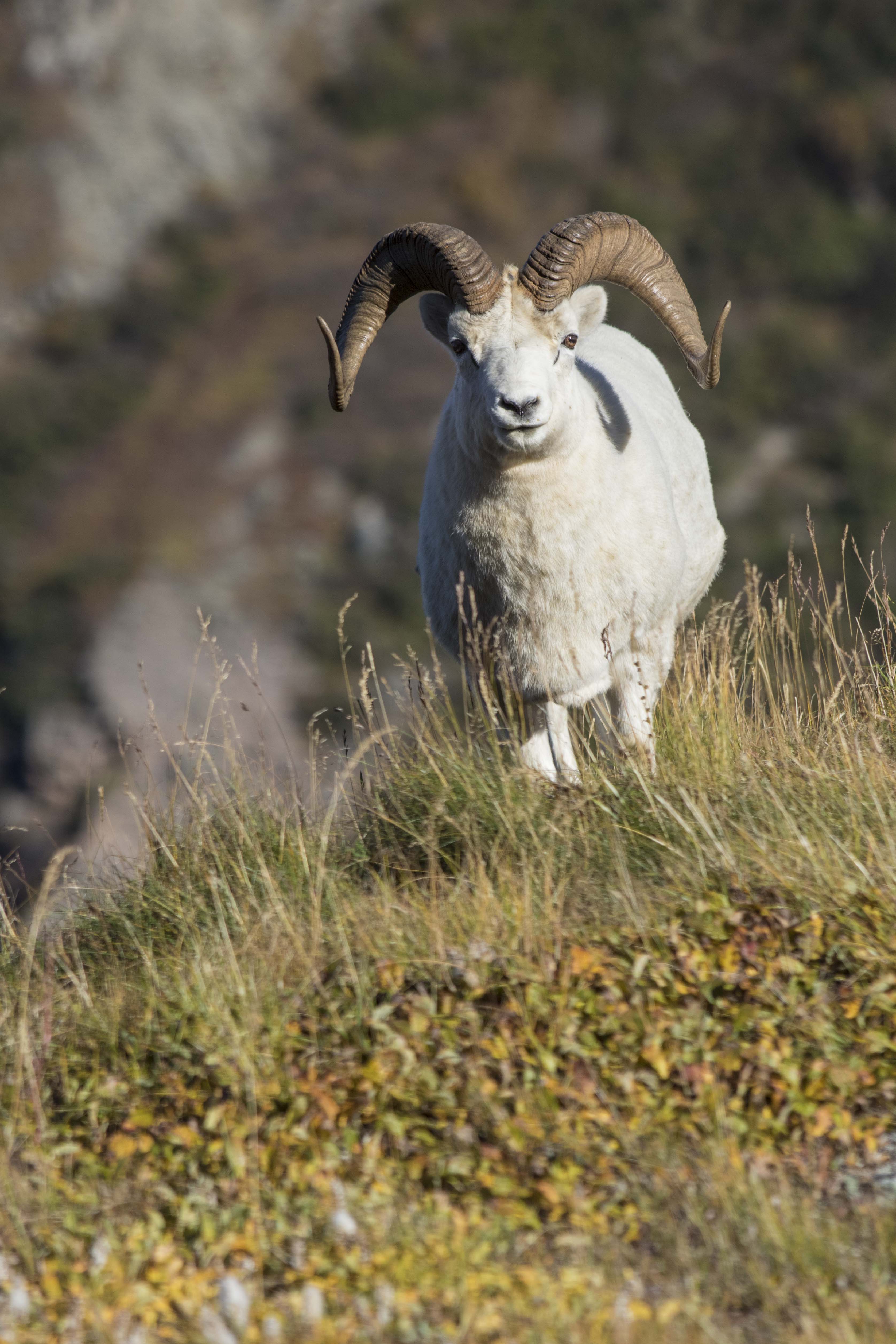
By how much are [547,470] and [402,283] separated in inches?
48.5

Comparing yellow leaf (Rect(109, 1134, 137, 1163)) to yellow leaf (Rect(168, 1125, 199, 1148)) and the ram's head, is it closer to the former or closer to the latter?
yellow leaf (Rect(168, 1125, 199, 1148))

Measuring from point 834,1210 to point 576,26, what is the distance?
68.7 metres

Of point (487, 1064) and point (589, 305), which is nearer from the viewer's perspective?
point (487, 1064)

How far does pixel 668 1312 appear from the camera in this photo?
347 centimetres

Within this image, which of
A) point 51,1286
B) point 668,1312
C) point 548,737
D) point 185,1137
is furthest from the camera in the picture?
point 548,737

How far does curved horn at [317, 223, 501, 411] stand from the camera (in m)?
6.19

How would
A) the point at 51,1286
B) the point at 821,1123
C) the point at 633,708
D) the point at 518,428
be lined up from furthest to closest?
the point at 633,708, the point at 518,428, the point at 821,1123, the point at 51,1286

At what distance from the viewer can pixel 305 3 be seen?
6669 centimetres

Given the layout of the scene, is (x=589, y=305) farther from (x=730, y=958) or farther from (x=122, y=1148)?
(x=122, y=1148)

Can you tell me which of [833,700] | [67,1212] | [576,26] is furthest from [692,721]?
[576,26]

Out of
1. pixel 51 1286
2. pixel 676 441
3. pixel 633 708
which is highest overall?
pixel 676 441

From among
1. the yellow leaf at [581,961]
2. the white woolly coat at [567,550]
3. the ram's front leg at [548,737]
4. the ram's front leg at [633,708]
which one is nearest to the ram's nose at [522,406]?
the white woolly coat at [567,550]

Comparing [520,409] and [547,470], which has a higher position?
[520,409]

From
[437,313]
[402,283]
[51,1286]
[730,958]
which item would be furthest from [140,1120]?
[402,283]
